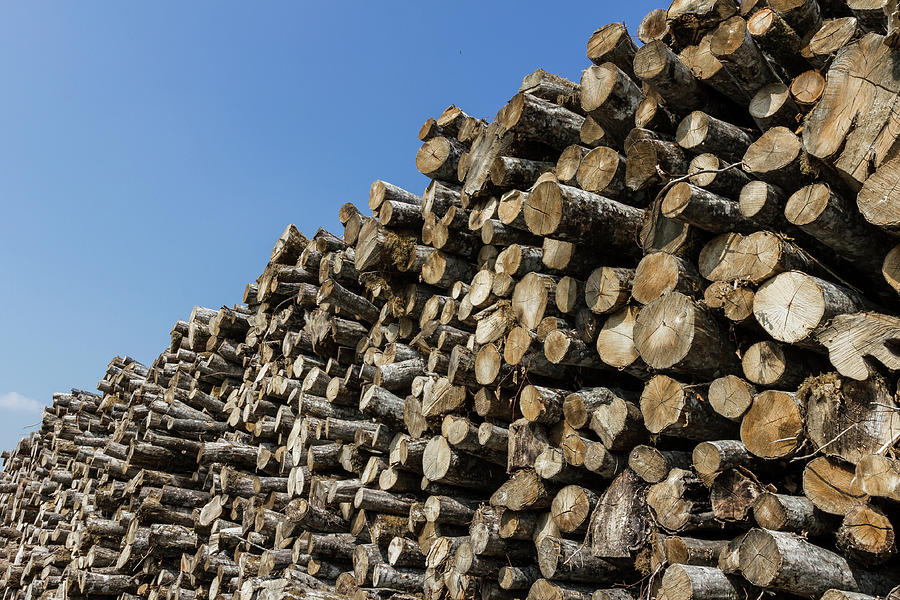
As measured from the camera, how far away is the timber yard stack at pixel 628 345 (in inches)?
110

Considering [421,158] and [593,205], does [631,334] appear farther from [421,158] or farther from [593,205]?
[421,158]

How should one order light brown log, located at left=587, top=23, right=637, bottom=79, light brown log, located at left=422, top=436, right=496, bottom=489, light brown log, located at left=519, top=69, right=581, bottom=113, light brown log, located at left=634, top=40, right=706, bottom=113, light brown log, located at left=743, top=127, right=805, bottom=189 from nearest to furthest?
1. light brown log, located at left=743, top=127, right=805, bottom=189
2. light brown log, located at left=634, top=40, right=706, bottom=113
3. light brown log, located at left=587, top=23, right=637, bottom=79
4. light brown log, located at left=422, top=436, right=496, bottom=489
5. light brown log, located at left=519, top=69, right=581, bottom=113

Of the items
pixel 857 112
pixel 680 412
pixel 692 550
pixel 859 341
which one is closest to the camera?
pixel 859 341

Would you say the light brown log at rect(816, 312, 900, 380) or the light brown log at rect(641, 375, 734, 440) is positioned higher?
the light brown log at rect(816, 312, 900, 380)

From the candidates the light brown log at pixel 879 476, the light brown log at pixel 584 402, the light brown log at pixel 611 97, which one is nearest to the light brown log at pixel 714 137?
the light brown log at pixel 611 97

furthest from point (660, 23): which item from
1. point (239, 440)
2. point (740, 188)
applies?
point (239, 440)

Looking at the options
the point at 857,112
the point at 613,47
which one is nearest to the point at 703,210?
the point at 857,112

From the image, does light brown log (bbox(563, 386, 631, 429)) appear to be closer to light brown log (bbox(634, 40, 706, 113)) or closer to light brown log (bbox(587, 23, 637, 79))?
light brown log (bbox(634, 40, 706, 113))

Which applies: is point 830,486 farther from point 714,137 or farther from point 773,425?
point 714,137

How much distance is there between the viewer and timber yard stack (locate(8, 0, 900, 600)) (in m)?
2.78

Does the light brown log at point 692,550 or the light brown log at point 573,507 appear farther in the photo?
the light brown log at point 573,507

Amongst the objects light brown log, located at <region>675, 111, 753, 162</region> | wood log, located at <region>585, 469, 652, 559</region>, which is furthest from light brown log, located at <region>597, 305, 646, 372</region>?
light brown log, located at <region>675, 111, 753, 162</region>

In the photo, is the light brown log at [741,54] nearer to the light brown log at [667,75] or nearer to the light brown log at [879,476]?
the light brown log at [667,75]

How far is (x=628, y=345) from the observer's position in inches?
138
